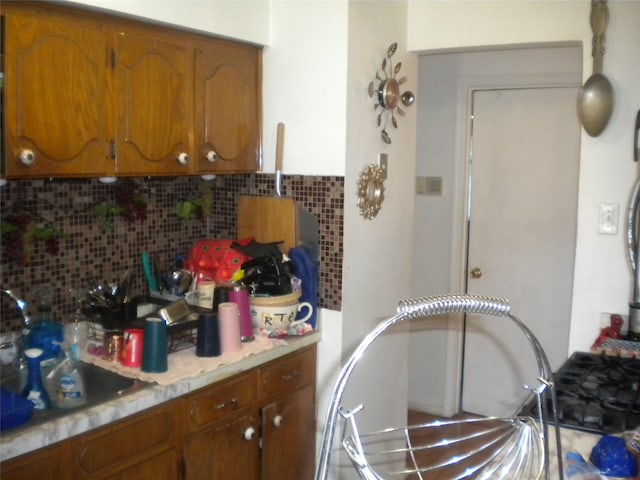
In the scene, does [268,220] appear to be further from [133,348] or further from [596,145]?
[596,145]

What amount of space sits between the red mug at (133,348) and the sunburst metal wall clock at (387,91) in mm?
1349

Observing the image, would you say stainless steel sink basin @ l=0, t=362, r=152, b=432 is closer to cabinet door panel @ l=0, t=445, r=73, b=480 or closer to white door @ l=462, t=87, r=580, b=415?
cabinet door panel @ l=0, t=445, r=73, b=480

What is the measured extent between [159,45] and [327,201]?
34.0 inches

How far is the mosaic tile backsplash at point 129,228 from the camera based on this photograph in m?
2.22

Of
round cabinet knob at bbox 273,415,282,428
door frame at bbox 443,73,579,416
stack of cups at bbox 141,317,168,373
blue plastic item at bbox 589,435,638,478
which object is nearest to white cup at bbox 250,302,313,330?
round cabinet knob at bbox 273,415,282,428

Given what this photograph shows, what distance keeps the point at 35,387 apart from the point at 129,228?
→ 3.10 ft

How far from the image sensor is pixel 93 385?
2096 mm

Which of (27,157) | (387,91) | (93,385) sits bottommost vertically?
(93,385)

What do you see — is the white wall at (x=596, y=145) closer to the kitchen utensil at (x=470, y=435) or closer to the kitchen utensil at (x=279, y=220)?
the kitchen utensil at (x=279, y=220)

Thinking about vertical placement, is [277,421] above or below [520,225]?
below

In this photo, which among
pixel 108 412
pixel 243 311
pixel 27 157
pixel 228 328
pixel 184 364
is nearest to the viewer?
pixel 108 412

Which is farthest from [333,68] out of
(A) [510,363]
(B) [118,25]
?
(A) [510,363]

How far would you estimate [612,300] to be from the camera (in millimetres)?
2549

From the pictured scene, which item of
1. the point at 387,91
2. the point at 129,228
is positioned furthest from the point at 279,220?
the point at 387,91
